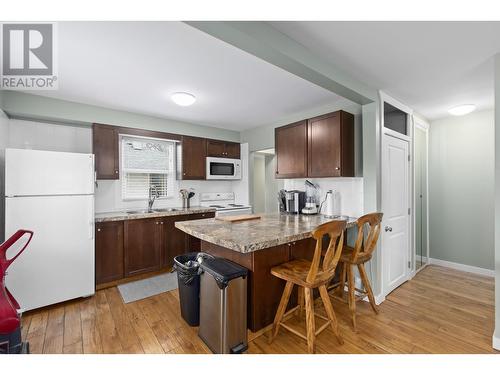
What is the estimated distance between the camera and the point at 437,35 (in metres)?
1.58

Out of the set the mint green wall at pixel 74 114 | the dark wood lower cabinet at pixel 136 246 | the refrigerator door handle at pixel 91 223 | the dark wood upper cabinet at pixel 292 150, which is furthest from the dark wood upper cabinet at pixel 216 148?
the refrigerator door handle at pixel 91 223

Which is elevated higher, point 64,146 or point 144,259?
point 64,146

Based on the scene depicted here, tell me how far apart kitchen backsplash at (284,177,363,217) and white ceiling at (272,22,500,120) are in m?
1.14

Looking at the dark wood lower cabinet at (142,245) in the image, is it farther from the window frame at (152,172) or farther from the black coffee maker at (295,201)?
the black coffee maker at (295,201)

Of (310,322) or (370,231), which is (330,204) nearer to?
(370,231)

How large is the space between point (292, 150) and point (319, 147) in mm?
445

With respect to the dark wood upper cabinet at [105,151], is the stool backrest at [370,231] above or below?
below

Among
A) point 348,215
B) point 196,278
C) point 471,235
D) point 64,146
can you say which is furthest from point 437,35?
point 64,146

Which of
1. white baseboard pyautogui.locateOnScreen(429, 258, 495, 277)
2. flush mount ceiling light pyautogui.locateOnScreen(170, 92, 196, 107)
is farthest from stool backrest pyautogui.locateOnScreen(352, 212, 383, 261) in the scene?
white baseboard pyautogui.locateOnScreen(429, 258, 495, 277)

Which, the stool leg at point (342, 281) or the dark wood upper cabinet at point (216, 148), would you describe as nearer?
the stool leg at point (342, 281)

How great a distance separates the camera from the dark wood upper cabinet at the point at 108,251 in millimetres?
2869

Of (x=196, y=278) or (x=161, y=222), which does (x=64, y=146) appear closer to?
(x=161, y=222)

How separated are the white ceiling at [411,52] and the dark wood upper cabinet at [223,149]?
2727 mm

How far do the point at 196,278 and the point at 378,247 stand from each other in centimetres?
204
